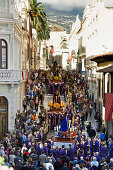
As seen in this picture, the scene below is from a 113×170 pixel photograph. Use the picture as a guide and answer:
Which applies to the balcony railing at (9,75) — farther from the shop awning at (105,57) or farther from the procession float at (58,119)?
the shop awning at (105,57)

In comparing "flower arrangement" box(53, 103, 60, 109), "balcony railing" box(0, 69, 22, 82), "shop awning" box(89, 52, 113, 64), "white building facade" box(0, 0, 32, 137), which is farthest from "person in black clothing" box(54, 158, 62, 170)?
"shop awning" box(89, 52, 113, 64)

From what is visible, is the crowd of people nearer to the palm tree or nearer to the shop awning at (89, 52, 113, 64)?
the shop awning at (89, 52, 113, 64)

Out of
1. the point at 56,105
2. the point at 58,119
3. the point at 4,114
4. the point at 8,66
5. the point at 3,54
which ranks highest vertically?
the point at 3,54

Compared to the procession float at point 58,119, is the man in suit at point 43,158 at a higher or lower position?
lower

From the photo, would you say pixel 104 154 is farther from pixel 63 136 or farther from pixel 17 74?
pixel 17 74

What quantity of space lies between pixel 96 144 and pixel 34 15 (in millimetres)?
41832

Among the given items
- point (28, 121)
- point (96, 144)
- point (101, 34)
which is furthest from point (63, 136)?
point (101, 34)

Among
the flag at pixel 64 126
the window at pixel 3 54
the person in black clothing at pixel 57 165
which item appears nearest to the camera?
the person in black clothing at pixel 57 165

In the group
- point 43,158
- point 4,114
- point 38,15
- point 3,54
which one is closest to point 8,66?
point 3,54

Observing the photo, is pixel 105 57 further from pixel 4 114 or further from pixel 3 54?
pixel 4 114

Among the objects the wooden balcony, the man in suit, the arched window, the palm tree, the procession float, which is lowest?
the man in suit

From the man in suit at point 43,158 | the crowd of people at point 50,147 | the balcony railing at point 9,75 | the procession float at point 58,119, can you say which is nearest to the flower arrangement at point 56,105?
the procession float at point 58,119

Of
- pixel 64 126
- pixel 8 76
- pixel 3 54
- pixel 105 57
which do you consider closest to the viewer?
pixel 64 126

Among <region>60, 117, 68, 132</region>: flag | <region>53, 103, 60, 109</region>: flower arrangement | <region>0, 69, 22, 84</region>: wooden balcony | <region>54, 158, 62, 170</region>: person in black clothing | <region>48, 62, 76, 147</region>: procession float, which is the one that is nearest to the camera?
<region>54, 158, 62, 170</region>: person in black clothing
